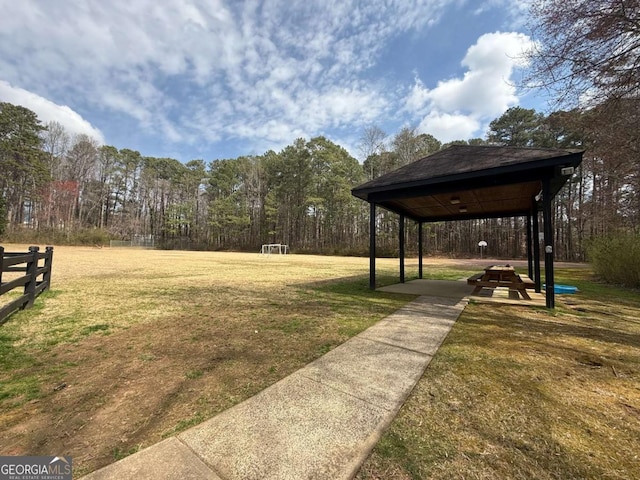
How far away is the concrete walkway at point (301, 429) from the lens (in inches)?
50.8

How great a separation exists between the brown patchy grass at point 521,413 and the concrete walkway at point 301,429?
0.46 feet

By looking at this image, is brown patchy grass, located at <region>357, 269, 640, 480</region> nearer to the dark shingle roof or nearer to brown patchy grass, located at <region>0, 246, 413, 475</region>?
brown patchy grass, located at <region>0, 246, 413, 475</region>

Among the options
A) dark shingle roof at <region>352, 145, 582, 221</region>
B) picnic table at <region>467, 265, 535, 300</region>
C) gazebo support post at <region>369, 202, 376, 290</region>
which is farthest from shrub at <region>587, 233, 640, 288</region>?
gazebo support post at <region>369, 202, 376, 290</region>

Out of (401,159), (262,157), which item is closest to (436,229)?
(401,159)

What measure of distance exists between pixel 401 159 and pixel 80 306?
28679 millimetres

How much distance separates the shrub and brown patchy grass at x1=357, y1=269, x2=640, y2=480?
262 inches

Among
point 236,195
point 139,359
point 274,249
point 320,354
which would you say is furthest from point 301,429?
point 236,195

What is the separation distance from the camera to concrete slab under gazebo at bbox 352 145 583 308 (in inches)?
185

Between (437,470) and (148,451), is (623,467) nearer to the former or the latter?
(437,470)

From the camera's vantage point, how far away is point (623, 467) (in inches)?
53.9

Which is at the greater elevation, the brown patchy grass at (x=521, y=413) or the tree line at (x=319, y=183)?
the tree line at (x=319, y=183)

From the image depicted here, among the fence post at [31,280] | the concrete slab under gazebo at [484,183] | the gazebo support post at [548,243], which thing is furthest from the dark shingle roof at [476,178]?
the fence post at [31,280]

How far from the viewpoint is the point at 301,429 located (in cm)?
160

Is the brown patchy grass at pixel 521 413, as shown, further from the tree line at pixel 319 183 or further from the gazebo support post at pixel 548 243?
the tree line at pixel 319 183
